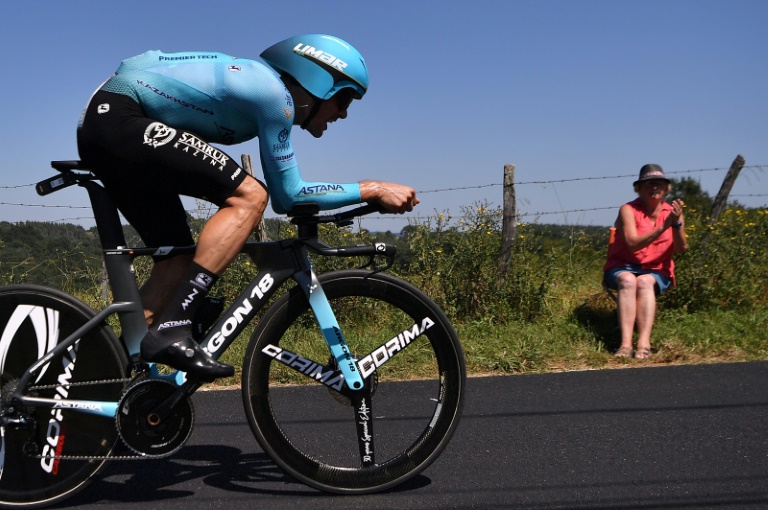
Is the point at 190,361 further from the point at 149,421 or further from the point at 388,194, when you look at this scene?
the point at 388,194

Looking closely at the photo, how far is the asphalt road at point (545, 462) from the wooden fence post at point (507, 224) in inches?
102

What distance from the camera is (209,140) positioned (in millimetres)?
3229

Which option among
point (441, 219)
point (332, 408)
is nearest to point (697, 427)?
point (332, 408)

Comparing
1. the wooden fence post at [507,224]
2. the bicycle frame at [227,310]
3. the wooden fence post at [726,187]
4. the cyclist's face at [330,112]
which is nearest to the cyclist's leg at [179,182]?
the bicycle frame at [227,310]

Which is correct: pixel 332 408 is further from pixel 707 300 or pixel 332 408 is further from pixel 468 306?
pixel 707 300

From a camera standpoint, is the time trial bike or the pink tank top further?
the pink tank top

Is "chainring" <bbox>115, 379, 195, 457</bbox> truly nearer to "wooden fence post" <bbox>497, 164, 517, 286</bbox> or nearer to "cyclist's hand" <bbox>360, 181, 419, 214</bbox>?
"cyclist's hand" <bbox>360, 181, 419, 214</bbox>

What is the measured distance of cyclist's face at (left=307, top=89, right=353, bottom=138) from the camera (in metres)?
3.24

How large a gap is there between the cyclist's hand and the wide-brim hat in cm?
408

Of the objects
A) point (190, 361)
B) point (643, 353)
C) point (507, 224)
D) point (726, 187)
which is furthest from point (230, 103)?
point (726, 187)

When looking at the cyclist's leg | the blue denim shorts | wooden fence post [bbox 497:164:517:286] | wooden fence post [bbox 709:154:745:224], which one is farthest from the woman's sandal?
the cyclist's leg

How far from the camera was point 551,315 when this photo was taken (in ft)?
24.3

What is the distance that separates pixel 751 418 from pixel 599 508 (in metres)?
1.74

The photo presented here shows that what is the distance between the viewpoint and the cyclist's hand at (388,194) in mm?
3121
